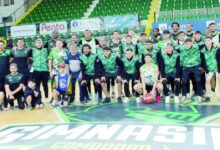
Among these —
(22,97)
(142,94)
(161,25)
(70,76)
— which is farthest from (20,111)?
(161,25)

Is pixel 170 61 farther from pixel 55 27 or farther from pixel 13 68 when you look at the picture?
pixel 55 27

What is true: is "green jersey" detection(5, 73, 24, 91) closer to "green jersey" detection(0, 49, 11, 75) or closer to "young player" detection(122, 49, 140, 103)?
"green jersey" detection(0, 49, 11, 75)

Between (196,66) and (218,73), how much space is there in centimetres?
48

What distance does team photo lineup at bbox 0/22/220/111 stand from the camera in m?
7.82

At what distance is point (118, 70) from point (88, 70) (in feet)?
2.24

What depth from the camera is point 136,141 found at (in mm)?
5074

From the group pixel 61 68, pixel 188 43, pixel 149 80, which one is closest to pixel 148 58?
pixel 149 80

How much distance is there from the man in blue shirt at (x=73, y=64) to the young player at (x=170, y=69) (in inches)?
74.8

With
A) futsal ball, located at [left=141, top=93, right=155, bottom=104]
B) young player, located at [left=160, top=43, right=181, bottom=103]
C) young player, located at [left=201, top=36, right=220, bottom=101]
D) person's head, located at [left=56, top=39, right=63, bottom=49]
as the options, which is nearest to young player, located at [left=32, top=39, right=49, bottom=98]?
person's head, located at [left=56, top=39, right=63, bottom=49]

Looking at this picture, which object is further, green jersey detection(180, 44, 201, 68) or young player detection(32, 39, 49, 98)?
young player detection(32, 39, 49, 98)

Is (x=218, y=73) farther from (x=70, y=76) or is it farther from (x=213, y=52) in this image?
(x=70, y=76)

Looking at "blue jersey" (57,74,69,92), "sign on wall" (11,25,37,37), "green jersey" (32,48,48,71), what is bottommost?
"blue jersey" (57,74,69,92)

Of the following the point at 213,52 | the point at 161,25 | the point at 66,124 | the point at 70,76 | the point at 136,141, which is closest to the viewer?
the point at 136,141

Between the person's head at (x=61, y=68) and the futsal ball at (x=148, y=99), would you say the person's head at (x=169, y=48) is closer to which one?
the futsal ball at (x=148, y=99)
